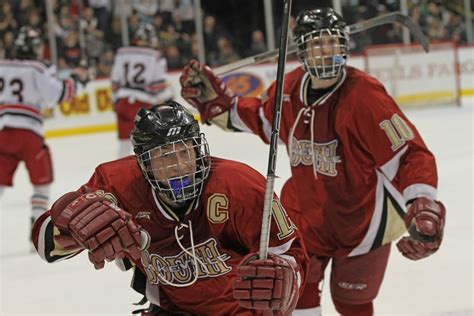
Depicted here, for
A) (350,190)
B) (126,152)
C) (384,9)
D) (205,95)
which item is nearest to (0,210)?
(126,152)

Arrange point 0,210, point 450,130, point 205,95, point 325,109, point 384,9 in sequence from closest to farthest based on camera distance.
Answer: point 325,109 → point 205,95 → point 0,210 → point 450,130 → point 384,9

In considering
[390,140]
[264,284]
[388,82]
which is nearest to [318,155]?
[390,140]

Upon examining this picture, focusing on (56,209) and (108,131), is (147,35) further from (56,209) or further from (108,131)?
(56,209)

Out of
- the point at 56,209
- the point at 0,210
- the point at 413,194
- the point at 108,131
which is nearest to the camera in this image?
the point at 56,209

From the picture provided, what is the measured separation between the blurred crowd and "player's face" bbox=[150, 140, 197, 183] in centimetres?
837

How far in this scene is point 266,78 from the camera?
34.2ft

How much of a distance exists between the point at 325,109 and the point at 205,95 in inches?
23.1

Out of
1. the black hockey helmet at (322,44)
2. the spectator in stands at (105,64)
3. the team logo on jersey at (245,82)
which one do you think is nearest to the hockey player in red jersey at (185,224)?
the black hockey helmet at (322,44)

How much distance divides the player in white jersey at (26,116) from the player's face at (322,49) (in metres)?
2.58

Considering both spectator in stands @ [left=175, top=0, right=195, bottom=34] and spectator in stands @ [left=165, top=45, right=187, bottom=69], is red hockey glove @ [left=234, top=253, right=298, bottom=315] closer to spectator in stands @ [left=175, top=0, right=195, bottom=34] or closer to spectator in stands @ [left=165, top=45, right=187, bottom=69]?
spectator in stands @ [left=165, top=45, right=187, bottom=69]

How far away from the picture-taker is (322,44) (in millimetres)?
2771

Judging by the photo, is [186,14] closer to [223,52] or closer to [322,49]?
[223,52]

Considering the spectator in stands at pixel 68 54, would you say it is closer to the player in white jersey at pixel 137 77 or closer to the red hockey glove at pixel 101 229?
the player in white jersey at pixel 137 77

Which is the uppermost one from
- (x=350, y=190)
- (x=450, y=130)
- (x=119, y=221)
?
(x=119, y=221)
